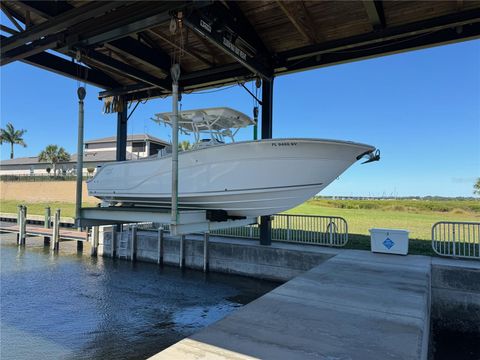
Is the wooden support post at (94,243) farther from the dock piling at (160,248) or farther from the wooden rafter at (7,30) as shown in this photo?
the wooden rafter at (7,30)

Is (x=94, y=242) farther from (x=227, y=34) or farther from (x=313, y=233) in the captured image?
(x=227, y=34)

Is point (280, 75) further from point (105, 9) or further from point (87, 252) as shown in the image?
point (87, 252)

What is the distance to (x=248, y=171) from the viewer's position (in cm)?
538

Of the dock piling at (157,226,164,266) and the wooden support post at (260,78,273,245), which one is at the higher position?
the wooden support post at (260,78,273,245)

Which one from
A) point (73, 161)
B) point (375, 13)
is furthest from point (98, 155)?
point (375, 13)

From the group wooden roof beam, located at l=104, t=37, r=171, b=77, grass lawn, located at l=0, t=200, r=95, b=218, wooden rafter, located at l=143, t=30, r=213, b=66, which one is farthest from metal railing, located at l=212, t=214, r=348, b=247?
grass lawn, located at l=0, t=200, r=95, b=218

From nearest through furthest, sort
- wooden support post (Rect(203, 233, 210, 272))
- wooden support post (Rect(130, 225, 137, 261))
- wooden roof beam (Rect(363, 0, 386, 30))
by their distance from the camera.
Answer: wooden roof beam (Rect(363, 0, 386, 30)) → wooden support post (Rect(203, 233, 210, 272)) → wooden support post (Rect(130, 225, 137, 261))

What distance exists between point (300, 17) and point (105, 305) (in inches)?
290

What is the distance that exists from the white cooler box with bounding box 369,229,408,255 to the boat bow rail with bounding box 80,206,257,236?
3.60 meters

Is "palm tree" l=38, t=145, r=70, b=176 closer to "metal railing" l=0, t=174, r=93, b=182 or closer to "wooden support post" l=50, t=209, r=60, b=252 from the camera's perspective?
"metal railing" l=0, t=174, r=93, b=182

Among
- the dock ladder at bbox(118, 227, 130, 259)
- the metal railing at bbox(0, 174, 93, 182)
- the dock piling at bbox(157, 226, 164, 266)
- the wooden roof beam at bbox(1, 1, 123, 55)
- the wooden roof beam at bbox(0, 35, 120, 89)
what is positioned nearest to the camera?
the wooden roof beam at bbox(1, 1, 123, 55)

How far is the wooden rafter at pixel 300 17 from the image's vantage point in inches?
209

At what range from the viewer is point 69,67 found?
745 cm

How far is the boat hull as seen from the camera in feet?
16.9
